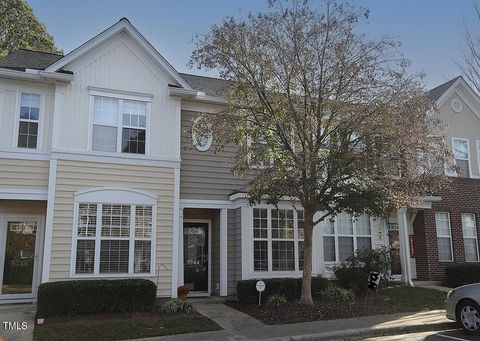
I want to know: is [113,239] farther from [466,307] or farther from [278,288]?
[466,307]

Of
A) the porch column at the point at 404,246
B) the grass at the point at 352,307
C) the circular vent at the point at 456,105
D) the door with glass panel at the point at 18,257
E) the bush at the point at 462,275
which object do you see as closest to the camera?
the grass at the point at 352,307

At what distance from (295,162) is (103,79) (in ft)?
20.4

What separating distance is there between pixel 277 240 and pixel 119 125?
5.92 m

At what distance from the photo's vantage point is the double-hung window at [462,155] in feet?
59.7

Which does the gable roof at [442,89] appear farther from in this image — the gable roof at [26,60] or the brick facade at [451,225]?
the gable roof at [26,60]

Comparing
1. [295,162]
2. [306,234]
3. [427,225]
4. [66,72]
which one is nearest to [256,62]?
[295,162]

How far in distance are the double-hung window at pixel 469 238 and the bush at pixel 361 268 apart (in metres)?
5.04

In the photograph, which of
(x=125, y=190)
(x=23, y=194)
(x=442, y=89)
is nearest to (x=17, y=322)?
(x=23, y=194)

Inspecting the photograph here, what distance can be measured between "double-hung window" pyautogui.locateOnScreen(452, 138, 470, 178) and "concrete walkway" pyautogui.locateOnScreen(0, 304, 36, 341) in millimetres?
15812

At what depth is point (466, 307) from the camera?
378 inches

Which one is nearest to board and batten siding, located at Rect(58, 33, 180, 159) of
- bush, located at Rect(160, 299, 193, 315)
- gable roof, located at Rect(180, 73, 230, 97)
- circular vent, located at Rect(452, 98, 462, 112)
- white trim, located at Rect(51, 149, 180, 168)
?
white trim, located at Rect(51, 149, 180, 168)

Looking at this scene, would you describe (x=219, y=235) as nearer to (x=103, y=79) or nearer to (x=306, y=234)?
(x=306, y=234)

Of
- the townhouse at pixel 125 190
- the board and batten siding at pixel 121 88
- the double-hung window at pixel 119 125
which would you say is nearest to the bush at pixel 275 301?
the townhouse at pixel 125 190

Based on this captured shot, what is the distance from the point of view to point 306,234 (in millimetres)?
11992
